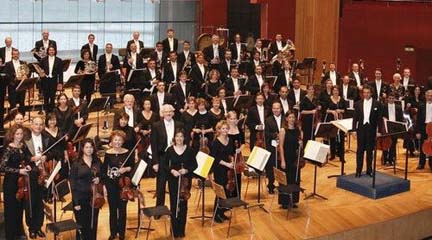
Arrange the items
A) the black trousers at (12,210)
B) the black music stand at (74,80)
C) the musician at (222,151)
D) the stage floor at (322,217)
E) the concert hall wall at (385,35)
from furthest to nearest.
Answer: the concert hall wall at (385,35)
the black music stand at (74,80)
the stage floor at (322,217)
the musician at (222,151)
the black trousers at (12,210)

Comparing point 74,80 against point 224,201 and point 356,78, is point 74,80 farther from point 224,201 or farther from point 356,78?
A: point 356,78

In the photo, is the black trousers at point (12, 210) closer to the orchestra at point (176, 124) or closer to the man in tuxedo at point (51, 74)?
the orchestra at point (176, 124)

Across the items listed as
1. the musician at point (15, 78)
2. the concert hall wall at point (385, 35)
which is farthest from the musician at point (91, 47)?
the concert hall wall at point (385, 35)

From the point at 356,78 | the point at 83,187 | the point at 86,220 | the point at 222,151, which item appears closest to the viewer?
A: the point at 83,187

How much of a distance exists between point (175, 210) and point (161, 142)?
896 millimetres

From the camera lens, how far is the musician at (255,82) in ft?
42.8

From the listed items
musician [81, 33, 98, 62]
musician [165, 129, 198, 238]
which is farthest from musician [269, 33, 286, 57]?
musician [165, 129, 198, 238]

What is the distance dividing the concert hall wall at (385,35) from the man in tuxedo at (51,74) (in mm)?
8346

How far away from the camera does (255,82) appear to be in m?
13.1

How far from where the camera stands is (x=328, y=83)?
1214 centimetres

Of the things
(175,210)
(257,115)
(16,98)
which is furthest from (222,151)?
(16,98)

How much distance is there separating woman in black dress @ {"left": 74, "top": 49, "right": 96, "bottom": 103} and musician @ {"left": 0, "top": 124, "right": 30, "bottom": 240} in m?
4.72

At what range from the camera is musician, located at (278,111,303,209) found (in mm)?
9703

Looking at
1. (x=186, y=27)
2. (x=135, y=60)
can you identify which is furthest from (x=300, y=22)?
(x=135, y=60)
